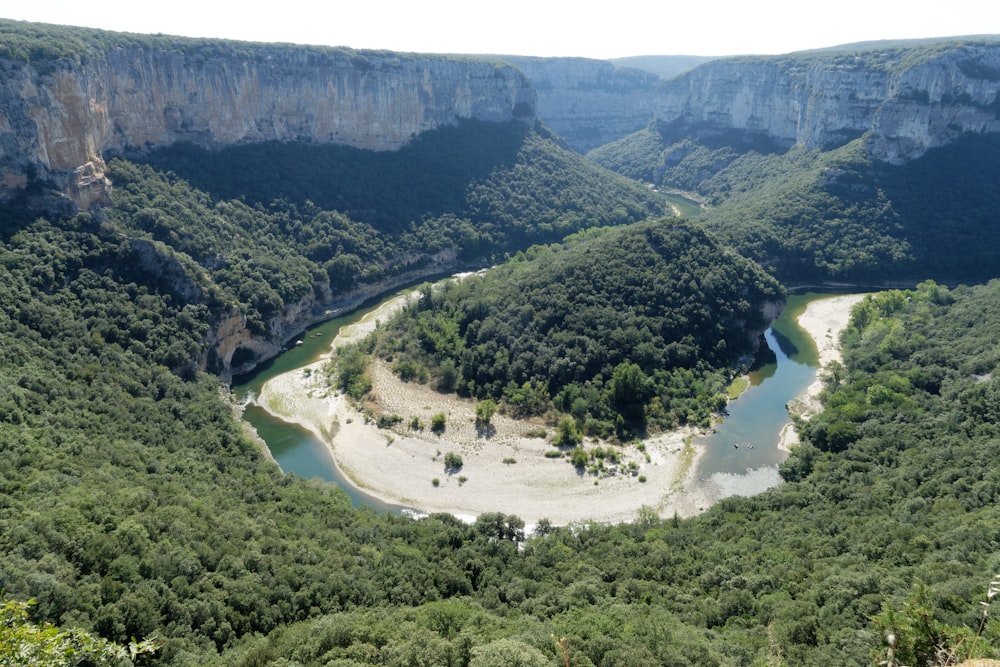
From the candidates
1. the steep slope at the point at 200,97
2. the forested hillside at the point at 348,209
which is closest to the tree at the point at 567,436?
the forested hillside at the point at 348,209

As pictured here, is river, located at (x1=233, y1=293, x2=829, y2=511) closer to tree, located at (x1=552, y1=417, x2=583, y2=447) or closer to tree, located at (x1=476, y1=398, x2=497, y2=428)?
tree, located at (x1=552, y1=417, x2=583, y2=447)

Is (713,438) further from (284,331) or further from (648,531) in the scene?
(284,331)

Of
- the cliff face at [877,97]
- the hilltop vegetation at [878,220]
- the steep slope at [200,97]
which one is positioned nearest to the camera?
the steep slope at [200,97]

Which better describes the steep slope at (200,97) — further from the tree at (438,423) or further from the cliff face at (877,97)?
the cliff face at (877,97)

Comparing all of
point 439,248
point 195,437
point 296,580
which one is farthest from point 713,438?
point 439,248

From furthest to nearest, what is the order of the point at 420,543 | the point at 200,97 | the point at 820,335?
1. the point at 200,97
2. the point at 820,335
3. the point at 420,543

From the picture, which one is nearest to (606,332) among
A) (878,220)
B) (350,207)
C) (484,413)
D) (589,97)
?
(484,413)

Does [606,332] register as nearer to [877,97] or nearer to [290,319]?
[290,319]
